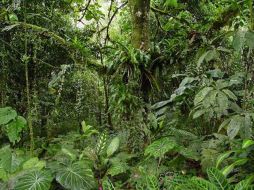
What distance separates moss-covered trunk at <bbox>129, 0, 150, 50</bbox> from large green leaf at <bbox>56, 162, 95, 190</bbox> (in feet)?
5.50

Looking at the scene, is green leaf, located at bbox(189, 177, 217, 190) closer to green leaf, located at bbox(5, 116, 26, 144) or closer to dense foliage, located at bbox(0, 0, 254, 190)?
dense foliage, located at bbox(0, 0, 254, 190)

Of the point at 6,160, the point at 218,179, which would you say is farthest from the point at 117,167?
the point at 218,179

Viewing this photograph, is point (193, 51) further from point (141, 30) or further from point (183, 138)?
point (183, 138)

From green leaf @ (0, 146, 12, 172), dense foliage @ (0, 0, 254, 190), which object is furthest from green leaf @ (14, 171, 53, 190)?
green leaf @ (0, 146, 12, 172)

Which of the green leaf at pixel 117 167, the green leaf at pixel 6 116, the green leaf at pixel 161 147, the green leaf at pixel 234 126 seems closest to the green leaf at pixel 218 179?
the green leaf at pixel 234 126

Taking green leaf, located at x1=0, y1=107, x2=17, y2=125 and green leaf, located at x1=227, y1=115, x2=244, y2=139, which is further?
green leaf, located at x1=0, y1=107, x2=17, y2=125

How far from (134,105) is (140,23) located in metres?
0.99

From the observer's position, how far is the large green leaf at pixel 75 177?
6.73 ft

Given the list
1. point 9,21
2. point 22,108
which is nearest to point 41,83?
point 22,108

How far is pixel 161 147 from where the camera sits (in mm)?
2197

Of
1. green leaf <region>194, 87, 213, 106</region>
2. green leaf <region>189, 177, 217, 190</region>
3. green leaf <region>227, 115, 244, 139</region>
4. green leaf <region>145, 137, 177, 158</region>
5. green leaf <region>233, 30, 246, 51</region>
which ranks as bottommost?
green leaf <region>189, 177, 217, 190</region>

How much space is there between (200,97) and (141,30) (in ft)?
5.00

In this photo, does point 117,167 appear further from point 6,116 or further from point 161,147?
point 6,116

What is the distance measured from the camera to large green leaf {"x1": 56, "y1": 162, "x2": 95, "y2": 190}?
2051 mm
